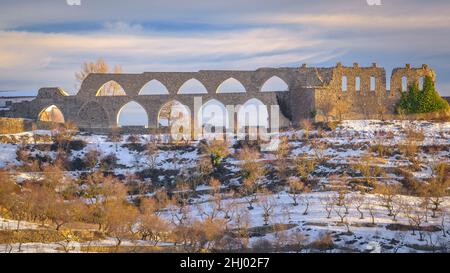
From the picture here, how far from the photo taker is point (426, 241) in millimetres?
39188

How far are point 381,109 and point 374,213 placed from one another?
1984 centimetres

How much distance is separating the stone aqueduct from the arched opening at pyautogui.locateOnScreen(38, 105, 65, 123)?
2.09 ft

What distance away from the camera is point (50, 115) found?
67.7m

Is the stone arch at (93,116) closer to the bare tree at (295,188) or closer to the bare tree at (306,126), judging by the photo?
the bare tree at (306,126)

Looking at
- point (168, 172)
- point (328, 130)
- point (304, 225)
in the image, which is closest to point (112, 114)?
point (168, 172)

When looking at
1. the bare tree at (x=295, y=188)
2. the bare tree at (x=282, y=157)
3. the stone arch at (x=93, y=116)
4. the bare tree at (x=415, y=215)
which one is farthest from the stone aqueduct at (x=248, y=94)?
the bare tree at (x=415, y=215)

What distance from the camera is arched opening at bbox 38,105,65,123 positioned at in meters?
63.1

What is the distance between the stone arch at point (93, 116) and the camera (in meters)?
62.2

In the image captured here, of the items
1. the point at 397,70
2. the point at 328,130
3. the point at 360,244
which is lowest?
the point at 360,244

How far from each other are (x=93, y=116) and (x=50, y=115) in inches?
263

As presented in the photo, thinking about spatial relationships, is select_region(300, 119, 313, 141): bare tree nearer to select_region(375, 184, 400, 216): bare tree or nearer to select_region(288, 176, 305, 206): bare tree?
select_region(288, 176, 305, 206): bare tree

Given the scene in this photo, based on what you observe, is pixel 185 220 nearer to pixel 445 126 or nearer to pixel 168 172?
pixel 168 172

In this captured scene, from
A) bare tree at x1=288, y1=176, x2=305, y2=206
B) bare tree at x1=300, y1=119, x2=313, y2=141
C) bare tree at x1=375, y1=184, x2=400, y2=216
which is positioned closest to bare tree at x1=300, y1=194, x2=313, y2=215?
bare tree at x1=288, y1=176, x2=305, y2=206

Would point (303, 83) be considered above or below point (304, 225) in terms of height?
above
